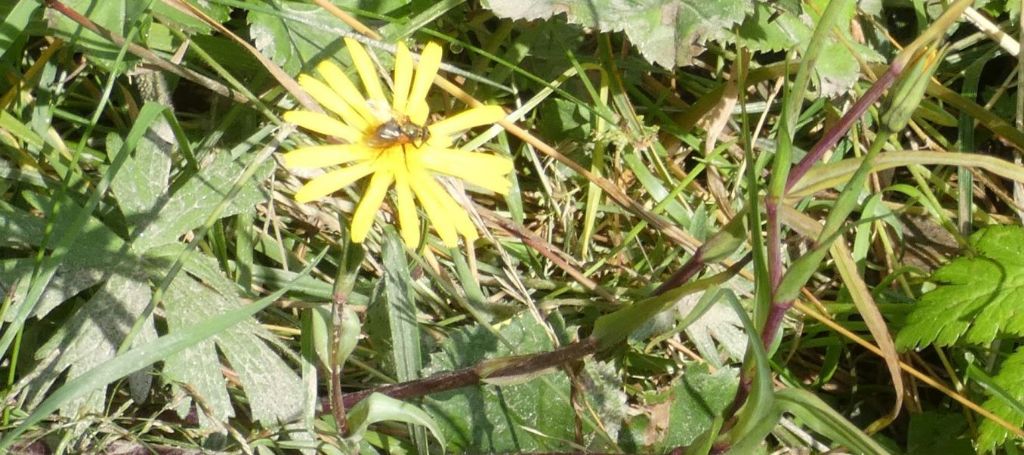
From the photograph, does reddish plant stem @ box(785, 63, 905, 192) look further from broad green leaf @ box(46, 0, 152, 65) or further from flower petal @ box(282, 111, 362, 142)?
broad green leaf @ box(46, 0, 152, 65)

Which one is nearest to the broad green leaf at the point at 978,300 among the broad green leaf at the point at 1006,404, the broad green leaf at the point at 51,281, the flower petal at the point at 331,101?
the broad green leaf at the point at 1006,404

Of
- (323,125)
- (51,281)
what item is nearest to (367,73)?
(323,125)

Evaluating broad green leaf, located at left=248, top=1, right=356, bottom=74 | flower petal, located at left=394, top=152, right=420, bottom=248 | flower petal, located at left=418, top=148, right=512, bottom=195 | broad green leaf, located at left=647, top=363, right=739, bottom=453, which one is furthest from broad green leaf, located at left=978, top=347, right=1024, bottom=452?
broad green leaf, located at left=248, top=1, right=356, bottom=74

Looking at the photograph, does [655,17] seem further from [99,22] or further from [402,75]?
[99,22]

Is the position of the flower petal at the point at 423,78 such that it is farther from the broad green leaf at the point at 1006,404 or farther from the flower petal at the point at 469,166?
the broad green leaf at the point at 1006,404

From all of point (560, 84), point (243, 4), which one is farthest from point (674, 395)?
point (243, 4)

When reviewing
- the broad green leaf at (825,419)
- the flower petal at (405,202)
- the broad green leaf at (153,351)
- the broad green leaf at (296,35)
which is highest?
the broad green leaf at (296,35)

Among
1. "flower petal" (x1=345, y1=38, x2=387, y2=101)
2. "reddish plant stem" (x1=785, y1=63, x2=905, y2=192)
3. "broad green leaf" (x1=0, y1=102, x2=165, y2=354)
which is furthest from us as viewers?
"broad green leaf" (x1=0, y1=102, x2=165, y2=354)
